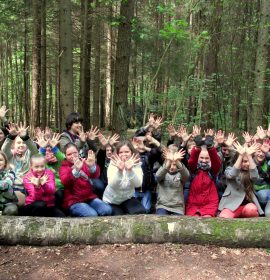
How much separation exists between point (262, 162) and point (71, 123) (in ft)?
11.2

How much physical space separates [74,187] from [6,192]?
100cm

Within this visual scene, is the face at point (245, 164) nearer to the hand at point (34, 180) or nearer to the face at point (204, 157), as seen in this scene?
the face at point (204, 157)

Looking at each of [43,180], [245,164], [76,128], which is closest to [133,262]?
[43,180]

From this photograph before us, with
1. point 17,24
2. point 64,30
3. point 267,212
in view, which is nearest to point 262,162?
point 267,212

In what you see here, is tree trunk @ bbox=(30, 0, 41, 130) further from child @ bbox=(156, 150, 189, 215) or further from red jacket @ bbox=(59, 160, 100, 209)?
child @ bbox=(156, 150, 189, 215)

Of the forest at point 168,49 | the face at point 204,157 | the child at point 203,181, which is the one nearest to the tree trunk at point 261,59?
the forest at point 168,49

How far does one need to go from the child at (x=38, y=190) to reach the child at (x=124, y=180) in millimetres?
896

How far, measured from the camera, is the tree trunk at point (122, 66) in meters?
8.21

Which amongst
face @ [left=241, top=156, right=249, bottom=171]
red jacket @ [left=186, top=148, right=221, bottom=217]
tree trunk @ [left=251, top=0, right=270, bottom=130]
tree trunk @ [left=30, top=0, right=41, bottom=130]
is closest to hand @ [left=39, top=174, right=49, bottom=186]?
red jacket @ [left=186, top=148, right=221, bottom=217]

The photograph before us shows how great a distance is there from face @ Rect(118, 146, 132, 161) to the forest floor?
1400 millimetres

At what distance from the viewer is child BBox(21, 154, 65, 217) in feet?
16.0

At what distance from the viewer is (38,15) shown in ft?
36.9

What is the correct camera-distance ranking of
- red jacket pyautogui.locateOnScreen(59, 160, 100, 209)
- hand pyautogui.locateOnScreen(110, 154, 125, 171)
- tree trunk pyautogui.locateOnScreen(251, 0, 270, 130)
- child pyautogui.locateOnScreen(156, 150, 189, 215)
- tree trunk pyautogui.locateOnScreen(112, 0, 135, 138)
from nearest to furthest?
hand pyautogui.locateOnScreen(110, 154, 125, 171), red jacket pyautogui.locateOnScreen(59, 160, 100, 209), child pyautogui.locateOnScreen(156, 150, 189, 215), tree trunk pyautogui.locateOnScreen(112, 0, 135, 138), tree trunk pyautogui.locateOnScreen(251, 0, 270, 130)

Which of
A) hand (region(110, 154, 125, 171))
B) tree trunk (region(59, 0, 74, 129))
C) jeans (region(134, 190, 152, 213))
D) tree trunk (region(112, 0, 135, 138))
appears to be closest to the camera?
hand (region(110, 154, 125, 171))
